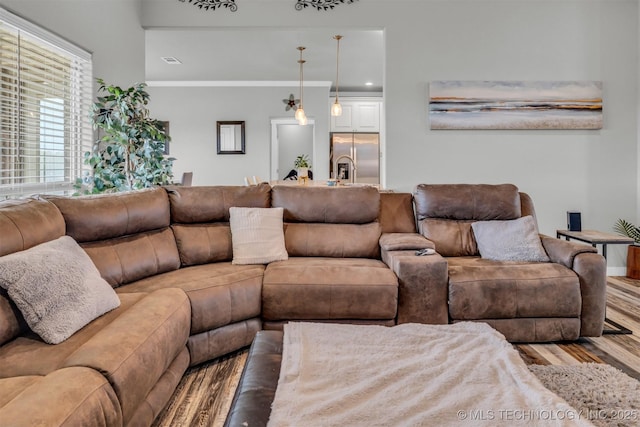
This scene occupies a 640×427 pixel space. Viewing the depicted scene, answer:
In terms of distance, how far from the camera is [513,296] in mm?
2596

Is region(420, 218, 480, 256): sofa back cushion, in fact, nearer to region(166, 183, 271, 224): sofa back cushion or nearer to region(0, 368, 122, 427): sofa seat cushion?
region(166, 183, 271, 224): sofa back cushion

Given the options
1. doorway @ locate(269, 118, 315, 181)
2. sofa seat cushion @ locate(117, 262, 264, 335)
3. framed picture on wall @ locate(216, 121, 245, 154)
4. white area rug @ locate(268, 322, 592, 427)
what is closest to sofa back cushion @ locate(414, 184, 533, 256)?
sofa seat cushion @ locate(117, 262, 264, 335)

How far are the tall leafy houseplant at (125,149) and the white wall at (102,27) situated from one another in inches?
15.4

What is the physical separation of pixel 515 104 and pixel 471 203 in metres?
1.66

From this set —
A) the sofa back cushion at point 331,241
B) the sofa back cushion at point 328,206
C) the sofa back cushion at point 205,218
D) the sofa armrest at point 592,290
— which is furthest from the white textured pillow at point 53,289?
the sofa armrest at point 592,290

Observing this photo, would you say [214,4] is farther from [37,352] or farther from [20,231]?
[37,352]

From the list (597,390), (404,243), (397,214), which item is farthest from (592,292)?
(397,214)

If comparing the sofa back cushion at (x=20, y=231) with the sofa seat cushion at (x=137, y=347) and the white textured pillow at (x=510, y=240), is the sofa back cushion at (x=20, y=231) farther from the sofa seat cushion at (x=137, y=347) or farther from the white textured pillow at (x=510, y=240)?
the white textured pillow at (x=510, y=240)

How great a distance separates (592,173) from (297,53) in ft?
13.4

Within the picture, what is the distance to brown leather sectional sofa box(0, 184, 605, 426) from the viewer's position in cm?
137

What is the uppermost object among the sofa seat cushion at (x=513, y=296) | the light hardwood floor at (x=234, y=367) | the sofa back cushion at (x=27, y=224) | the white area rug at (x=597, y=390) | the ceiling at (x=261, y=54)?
the ceiling at (x=261, y=54)

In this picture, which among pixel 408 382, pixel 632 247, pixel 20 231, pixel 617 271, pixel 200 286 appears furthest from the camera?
pixel 617 271

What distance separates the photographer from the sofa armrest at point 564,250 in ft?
8.96

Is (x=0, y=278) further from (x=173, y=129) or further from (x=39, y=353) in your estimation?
(x=173, y=129)
